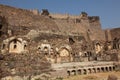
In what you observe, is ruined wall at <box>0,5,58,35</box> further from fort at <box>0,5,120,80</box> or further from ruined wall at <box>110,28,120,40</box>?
ruined wall at <box>110,28,120,40</box>

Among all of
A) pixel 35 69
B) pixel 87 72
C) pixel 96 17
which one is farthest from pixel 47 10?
pixel 35 69

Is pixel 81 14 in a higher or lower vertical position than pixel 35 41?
higher

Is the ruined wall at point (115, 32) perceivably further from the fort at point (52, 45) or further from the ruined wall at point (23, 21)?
the ruined wall at point (23, 21)

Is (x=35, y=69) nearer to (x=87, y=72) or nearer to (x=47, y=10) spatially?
(x=87, y=72)

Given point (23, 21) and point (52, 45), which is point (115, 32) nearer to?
point (52, 45)

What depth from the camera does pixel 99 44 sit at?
31.5 meters

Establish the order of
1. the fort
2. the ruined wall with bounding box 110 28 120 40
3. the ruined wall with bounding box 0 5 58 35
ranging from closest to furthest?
the fort
the ruined wall with bounding box 0 5 58 35
the ruined wall with bounding box 110 28 120 40

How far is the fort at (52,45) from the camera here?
49.0 ft

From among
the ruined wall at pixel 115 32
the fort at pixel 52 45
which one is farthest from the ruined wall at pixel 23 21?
the ruined wall at pixel 115 32

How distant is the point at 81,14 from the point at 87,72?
16629 mm

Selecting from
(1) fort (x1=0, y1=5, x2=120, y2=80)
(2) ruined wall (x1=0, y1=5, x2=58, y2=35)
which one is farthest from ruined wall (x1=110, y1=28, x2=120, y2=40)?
(2) ruined wall (x1=0, y1=5, x2=58, y2=35)

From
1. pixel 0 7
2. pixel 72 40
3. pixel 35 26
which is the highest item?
pixel 0 7

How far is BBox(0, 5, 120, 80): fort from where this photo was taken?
49.0ft

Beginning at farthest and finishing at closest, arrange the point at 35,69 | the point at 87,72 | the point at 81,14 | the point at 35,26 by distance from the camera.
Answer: the point at 81,14 → the point at 35,26 → the point at 87,72 → the point at 35,69
